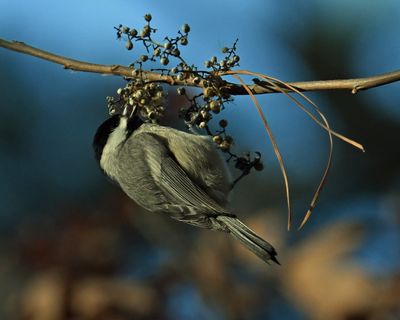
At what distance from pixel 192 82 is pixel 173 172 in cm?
53

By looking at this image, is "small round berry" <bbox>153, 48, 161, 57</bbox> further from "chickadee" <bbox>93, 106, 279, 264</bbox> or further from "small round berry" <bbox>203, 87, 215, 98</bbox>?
"chickadee" <bbox>93, 106, 279, 264</bbox>

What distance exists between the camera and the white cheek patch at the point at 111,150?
1.95m

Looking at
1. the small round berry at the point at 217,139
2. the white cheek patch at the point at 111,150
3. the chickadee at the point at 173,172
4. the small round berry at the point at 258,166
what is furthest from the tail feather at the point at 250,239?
the white cheek patch at the point at 111,150

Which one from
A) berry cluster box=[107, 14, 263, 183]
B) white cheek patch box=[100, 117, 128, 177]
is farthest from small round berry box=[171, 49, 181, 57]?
white cheek patch box=[100, 117, 128, 177]

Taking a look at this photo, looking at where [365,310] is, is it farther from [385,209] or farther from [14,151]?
[14,151]

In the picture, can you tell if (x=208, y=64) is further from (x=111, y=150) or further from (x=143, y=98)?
(x=111, y=150)

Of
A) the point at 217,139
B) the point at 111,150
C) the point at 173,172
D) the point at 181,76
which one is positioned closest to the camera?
the point at 181,76

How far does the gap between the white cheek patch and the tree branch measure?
0.61 metres

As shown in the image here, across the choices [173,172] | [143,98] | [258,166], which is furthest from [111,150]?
[143,98]

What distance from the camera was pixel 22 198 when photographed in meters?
5.20

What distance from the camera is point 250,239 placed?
1700mm

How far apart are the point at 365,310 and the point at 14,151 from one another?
4.00m

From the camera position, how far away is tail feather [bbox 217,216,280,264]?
64.1 inches

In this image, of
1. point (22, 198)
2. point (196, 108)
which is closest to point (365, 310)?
point (196, 108)
